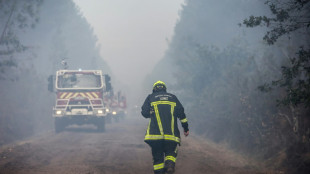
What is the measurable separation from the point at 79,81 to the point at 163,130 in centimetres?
1209

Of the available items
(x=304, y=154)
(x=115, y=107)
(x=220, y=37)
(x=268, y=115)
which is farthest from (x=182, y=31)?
(x=304, y=154)

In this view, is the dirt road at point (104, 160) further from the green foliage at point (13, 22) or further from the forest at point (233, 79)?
the green foliage at point (13, 22)

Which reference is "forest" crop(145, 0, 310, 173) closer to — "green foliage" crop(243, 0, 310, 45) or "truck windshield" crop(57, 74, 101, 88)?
"green foliage" crop(243, 0, 310, 45)

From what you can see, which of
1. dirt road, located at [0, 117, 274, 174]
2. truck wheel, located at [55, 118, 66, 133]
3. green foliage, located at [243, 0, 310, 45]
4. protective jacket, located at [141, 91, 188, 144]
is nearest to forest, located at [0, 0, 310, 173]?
green foliage, located at [243, 0, 310, 45]

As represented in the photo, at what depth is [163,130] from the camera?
229 inches

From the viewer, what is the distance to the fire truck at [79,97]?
54.5 ft

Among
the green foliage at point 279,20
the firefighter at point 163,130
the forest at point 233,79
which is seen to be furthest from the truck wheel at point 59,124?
the firefighter at point 163,130

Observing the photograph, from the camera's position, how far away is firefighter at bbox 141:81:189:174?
5.74 m

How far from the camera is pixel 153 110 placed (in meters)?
5.99

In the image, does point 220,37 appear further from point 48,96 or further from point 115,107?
point 48,96

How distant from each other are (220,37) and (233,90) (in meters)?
18.1

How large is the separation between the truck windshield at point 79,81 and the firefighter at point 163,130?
11.6 metres

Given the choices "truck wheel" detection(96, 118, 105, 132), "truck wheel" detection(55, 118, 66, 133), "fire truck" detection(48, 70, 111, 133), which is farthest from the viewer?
"truck wheel" detection(96, 118, 105, 132)

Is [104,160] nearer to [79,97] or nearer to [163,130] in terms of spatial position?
[163,130]
